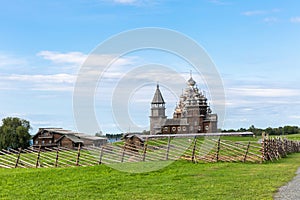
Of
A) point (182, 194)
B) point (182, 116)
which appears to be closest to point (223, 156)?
point (182, 194)

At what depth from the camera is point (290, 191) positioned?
11.1m

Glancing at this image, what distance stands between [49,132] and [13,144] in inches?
451

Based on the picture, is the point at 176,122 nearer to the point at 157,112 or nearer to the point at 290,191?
the point at 157,112

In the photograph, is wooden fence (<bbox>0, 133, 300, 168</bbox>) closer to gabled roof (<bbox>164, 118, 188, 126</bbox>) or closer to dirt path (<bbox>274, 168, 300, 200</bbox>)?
dirt path (<bbox>274, 168, 300, 200</bbox>)

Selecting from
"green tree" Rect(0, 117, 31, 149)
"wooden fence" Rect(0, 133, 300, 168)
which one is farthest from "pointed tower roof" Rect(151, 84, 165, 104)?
"wooden fence" Rect(0, 133, 300, 168)

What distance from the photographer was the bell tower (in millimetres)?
41531

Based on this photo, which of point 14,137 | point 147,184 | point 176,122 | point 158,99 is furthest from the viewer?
point 14,137

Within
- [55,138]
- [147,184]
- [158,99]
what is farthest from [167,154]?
[55,138]

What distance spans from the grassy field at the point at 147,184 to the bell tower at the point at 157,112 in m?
24.4

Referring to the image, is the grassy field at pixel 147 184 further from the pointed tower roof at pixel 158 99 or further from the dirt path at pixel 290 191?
the pointed tower roof at pixel 158 99

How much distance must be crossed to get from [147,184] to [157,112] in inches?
1170

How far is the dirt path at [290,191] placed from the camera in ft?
33.5

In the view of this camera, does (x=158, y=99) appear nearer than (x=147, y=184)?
No

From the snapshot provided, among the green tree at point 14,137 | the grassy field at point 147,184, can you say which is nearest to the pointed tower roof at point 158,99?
the green tree at point 14,137
